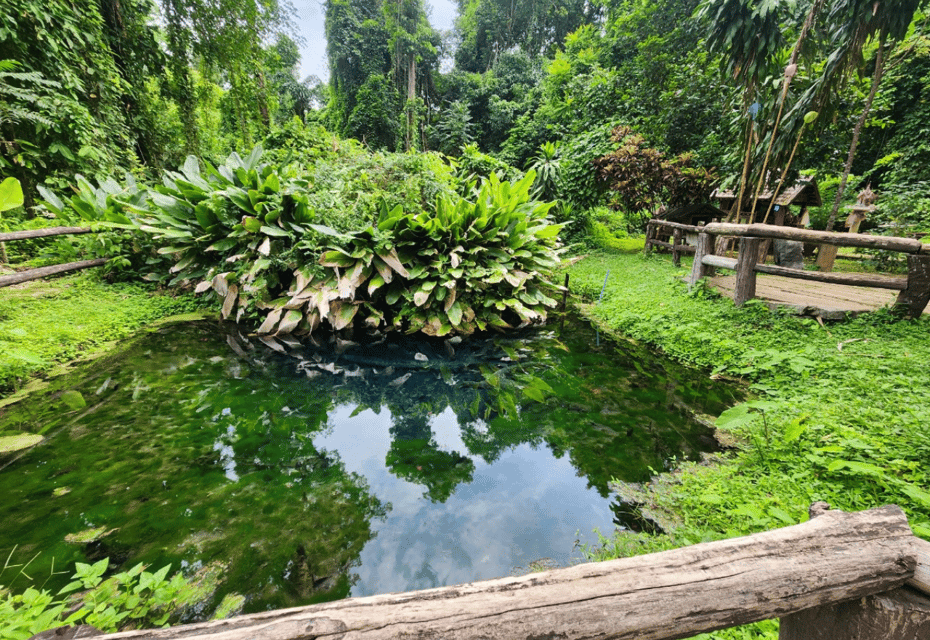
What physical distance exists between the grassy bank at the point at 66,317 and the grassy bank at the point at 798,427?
172 inches

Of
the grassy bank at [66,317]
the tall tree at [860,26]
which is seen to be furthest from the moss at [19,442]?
the tall tree at [860,26]

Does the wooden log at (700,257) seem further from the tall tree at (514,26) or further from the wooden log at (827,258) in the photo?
the tall tree at (514,26)

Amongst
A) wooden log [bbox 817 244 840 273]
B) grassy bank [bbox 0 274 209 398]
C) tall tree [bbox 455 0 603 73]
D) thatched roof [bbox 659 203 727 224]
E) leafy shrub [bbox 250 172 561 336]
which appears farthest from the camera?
tall tree [bbox 455 0 603 73]

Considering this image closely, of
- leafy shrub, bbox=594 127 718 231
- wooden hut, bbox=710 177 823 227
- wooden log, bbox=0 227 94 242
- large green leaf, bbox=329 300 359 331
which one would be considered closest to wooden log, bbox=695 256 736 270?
large green leaf, bbox=329 300 359 331

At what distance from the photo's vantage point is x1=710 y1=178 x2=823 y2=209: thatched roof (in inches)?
327

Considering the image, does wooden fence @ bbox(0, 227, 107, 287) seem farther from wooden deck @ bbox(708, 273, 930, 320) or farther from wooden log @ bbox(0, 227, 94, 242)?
wooden deck @ bbox(708, 273, 930, 320)

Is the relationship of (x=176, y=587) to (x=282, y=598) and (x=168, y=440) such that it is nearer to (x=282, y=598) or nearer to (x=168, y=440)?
(x=282, y=598)

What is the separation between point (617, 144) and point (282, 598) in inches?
423

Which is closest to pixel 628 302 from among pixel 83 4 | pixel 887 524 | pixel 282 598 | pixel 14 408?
pixel 887 524

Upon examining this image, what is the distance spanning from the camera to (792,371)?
281 cm

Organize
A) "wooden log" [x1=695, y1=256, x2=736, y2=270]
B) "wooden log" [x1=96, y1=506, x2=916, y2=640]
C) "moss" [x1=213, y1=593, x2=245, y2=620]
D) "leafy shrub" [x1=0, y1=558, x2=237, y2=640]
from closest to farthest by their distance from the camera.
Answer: "wooden log" [x1=96, y1=506, x2=916, y2=640] → "leafy shrub" [x1=0, y1=558, x2=237, y2=640] → "moss" [x1=213, y1=593, x2=245, y2=620] → "wooden log" [x1=695, y1=256, x2=736, y2=270]

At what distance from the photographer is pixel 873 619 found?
0.78 metres

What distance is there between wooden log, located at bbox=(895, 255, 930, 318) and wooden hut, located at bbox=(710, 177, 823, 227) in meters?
5.77

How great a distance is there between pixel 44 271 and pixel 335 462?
4786 millimetres
